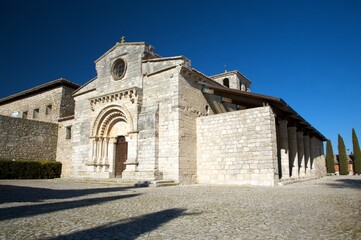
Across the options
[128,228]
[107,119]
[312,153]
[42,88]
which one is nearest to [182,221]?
[128,228]

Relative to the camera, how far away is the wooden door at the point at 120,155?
1539 centimetres

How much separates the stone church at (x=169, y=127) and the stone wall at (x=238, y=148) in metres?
0.04

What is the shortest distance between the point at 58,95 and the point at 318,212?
2147 centimetres

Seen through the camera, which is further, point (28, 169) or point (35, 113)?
point (35, 113)

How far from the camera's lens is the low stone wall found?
17.9 m

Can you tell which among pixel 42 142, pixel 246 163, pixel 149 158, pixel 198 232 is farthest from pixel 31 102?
pixel 198 232

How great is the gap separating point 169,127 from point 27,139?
39.1ft

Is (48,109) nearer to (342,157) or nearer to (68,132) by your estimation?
(68,132)

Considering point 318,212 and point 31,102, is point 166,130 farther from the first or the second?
point 31,102

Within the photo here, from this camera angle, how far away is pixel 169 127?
13.1 m

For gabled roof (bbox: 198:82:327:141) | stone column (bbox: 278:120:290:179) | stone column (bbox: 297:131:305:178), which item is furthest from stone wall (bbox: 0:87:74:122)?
stone column (bbox: 297:131:305:178)

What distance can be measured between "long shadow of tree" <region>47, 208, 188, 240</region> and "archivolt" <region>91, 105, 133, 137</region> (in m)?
10.8

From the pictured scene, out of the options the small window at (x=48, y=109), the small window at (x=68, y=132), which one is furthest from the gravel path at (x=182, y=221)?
the small window at (x=48, y=109)

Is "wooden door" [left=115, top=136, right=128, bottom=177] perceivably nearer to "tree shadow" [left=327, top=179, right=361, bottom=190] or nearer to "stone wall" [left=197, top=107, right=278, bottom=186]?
"stone wall" [left=197, top=107, right=278, bottom=186]
